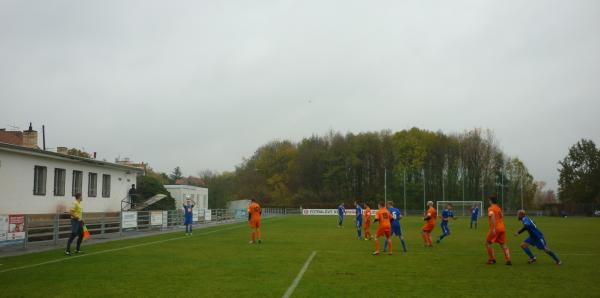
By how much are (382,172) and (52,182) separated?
69814mm

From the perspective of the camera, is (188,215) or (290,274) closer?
(290,274)

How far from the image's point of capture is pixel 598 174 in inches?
3344

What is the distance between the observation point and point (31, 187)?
25.5 m

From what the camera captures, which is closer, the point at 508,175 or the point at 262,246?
the point at 262,246

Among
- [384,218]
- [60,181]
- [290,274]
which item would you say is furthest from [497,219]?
[60,181]

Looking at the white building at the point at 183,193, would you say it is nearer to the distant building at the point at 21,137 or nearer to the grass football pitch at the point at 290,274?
the distant building at the point at 21,137

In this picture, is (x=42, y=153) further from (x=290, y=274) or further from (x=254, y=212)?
(x=290, y=274)

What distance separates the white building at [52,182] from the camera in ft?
78.5

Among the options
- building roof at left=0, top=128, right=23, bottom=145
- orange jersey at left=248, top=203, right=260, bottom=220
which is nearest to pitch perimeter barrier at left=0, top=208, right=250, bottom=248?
orange jersey at left=248, top=203, right=260, bottom=220

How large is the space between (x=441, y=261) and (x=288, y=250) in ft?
18.5

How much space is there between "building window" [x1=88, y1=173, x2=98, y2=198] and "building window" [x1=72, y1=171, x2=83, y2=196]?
1.13 meters

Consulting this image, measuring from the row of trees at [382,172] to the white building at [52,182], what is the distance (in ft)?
128

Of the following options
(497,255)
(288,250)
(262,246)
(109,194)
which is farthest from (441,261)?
(109,194)

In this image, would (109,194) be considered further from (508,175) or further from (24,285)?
(508,175)
